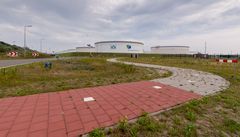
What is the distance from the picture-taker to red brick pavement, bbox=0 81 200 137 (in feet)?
7.43

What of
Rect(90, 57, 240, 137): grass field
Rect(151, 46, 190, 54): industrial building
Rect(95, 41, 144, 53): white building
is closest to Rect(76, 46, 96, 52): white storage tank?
Rect(95, 41, 144, 53): white building

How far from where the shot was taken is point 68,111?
2980mm

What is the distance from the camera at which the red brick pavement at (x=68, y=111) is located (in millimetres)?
2266

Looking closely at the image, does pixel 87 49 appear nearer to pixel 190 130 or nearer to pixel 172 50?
pixel 172 50

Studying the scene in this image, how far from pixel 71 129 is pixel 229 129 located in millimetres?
2873

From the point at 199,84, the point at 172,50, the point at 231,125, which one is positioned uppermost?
the point at 172,50

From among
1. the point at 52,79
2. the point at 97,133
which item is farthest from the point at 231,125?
the point at 52,79

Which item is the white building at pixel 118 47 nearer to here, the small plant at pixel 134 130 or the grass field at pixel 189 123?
the grass field at pixel 189 123

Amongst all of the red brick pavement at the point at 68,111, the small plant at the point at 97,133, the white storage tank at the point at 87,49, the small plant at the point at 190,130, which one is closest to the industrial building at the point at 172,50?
the white storage tank at the point at 87,49

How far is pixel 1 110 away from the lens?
3080 mm

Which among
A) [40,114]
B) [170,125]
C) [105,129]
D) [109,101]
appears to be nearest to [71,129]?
[105,129]

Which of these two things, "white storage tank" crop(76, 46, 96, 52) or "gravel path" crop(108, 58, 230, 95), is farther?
"white storage tank" crop(76, 46, 96, 52)

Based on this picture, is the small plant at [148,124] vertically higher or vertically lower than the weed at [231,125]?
higher

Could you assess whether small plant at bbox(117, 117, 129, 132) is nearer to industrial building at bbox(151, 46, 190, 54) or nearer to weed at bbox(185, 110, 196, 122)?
weed at bbox(185, 110, 196, 122)
